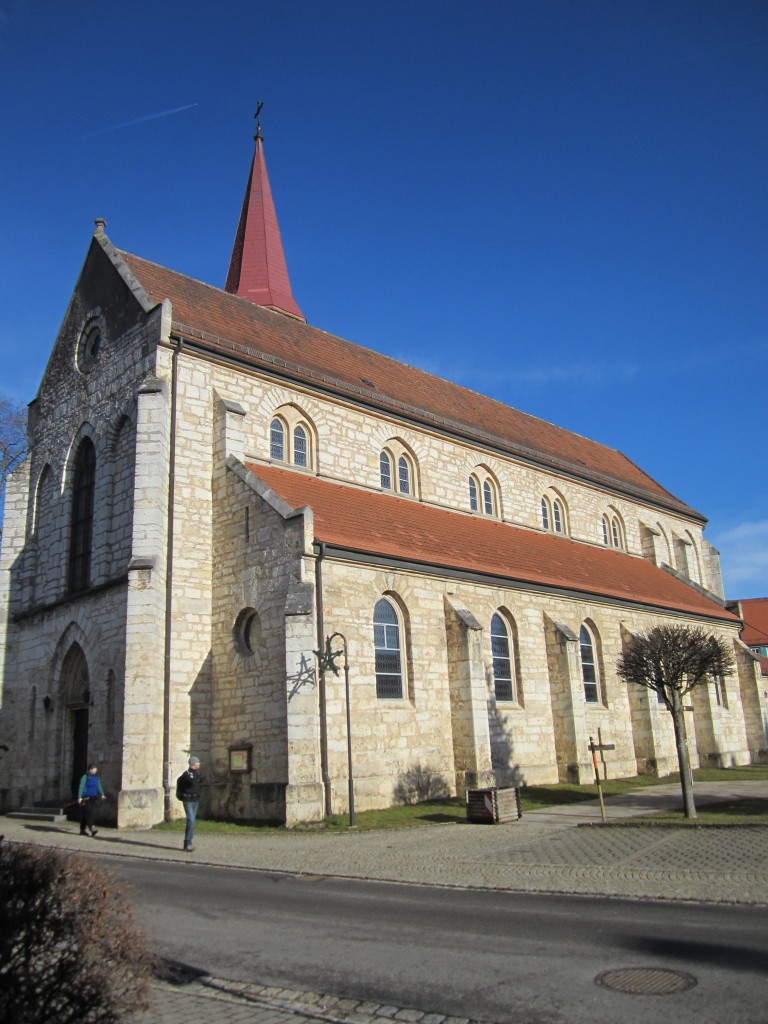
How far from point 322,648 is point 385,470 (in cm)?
871

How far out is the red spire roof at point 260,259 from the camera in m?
32.9

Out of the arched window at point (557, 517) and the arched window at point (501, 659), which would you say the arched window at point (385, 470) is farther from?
the arched window at point (557, 517)

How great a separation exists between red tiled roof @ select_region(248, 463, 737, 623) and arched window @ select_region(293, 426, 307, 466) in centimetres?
51

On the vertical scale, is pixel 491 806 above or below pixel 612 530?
below

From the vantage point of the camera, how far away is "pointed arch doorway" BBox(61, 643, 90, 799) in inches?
819

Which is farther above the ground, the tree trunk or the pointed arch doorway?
the pointed arch doorway

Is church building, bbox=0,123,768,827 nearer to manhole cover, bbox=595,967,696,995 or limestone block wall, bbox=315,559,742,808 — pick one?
limestone block wall, bbox=315,559,742,808

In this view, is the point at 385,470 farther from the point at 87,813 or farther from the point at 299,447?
the point at 87,813

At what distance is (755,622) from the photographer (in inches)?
2489

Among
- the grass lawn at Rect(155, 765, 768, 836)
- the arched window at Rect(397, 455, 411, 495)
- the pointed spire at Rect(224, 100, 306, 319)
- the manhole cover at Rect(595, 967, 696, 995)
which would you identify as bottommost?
the manhole cover at Rect(595, 967, 696, 995)

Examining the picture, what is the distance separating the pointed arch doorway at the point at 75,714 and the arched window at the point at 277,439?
6.93 m

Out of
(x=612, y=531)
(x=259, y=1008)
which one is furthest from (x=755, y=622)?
(x=259, y=1008)

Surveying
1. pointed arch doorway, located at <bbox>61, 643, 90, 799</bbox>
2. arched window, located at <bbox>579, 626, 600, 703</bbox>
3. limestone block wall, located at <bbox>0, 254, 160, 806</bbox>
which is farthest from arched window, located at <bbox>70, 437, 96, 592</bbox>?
arched window, located at <bbox>579, 626, 600, 703</bbox>

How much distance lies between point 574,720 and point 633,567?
1122 cm
